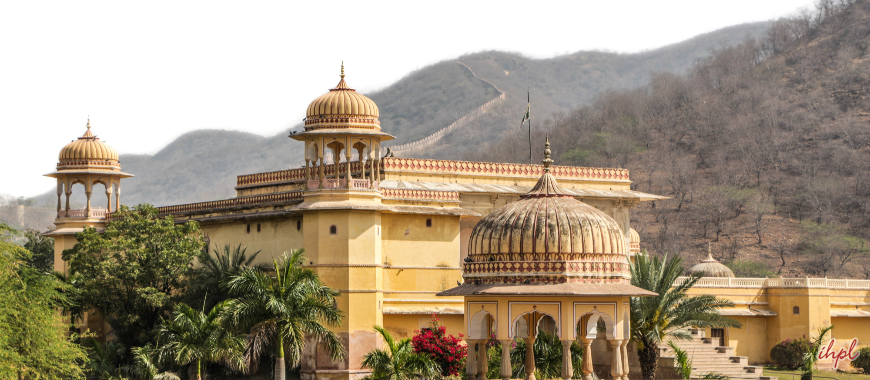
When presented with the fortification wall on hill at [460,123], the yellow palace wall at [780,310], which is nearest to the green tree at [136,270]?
the yellow palace wall at [780,310]

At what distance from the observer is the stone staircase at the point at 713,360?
110ft

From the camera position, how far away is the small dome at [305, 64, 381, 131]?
3297 cm

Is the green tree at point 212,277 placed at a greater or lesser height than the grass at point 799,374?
greater

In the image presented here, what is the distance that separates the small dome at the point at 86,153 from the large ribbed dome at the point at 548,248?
22.8m

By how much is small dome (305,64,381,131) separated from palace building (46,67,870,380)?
0.14 feet

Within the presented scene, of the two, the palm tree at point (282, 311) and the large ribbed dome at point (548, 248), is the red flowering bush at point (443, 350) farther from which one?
the large ribbed dome at point (548, 248)

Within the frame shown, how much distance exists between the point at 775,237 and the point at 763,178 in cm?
947

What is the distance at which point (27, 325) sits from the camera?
24875mm

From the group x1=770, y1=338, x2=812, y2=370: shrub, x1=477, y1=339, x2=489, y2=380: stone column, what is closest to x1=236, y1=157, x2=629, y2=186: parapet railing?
x1=770, y1=338, x2=812, y2=370: shrub

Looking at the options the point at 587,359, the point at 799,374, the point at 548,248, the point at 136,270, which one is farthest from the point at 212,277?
the point at 799,374

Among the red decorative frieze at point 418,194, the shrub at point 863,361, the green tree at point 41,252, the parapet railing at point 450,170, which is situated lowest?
the shrub at point 863,361

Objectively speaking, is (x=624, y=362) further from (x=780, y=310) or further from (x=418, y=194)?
(x=780, y=310)

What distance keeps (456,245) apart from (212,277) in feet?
24.1

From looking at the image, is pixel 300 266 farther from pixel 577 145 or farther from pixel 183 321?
pixel 577 145
